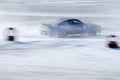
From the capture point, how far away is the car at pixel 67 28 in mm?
18750

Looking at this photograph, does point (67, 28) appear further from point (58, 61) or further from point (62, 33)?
point (58, 61)

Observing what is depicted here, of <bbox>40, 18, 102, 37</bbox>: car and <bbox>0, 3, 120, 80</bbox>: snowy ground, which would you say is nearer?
<bbox>0, 3, 120, 80</bbox>: snowy ground

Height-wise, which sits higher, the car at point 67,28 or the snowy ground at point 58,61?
the car at point 67,28

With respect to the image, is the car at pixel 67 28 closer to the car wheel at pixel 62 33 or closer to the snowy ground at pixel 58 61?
the car wheel at pixel 62 33

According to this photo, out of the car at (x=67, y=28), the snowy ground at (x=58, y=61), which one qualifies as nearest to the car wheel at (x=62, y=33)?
the car at (x=67, y=28)

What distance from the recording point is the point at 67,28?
62.8ft

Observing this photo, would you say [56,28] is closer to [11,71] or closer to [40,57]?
[40,57]

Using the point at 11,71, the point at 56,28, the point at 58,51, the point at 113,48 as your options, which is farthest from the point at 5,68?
the point at 56,28

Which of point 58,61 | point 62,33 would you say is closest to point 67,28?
point 62,33

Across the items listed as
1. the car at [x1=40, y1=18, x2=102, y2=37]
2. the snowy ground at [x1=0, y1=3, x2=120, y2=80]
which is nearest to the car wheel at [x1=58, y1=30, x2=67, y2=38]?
the car at [x1=40, y1=18, x2=102, y2=37]

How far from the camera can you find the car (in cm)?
1875

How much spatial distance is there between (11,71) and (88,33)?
1035 centimetres

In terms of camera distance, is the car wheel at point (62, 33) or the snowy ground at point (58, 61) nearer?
the snowy ground at point (58, 61)

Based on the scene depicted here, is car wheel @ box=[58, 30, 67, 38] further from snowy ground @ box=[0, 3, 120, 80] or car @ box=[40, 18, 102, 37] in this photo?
snowy ground @ box=[0, 3, 120, 80]
